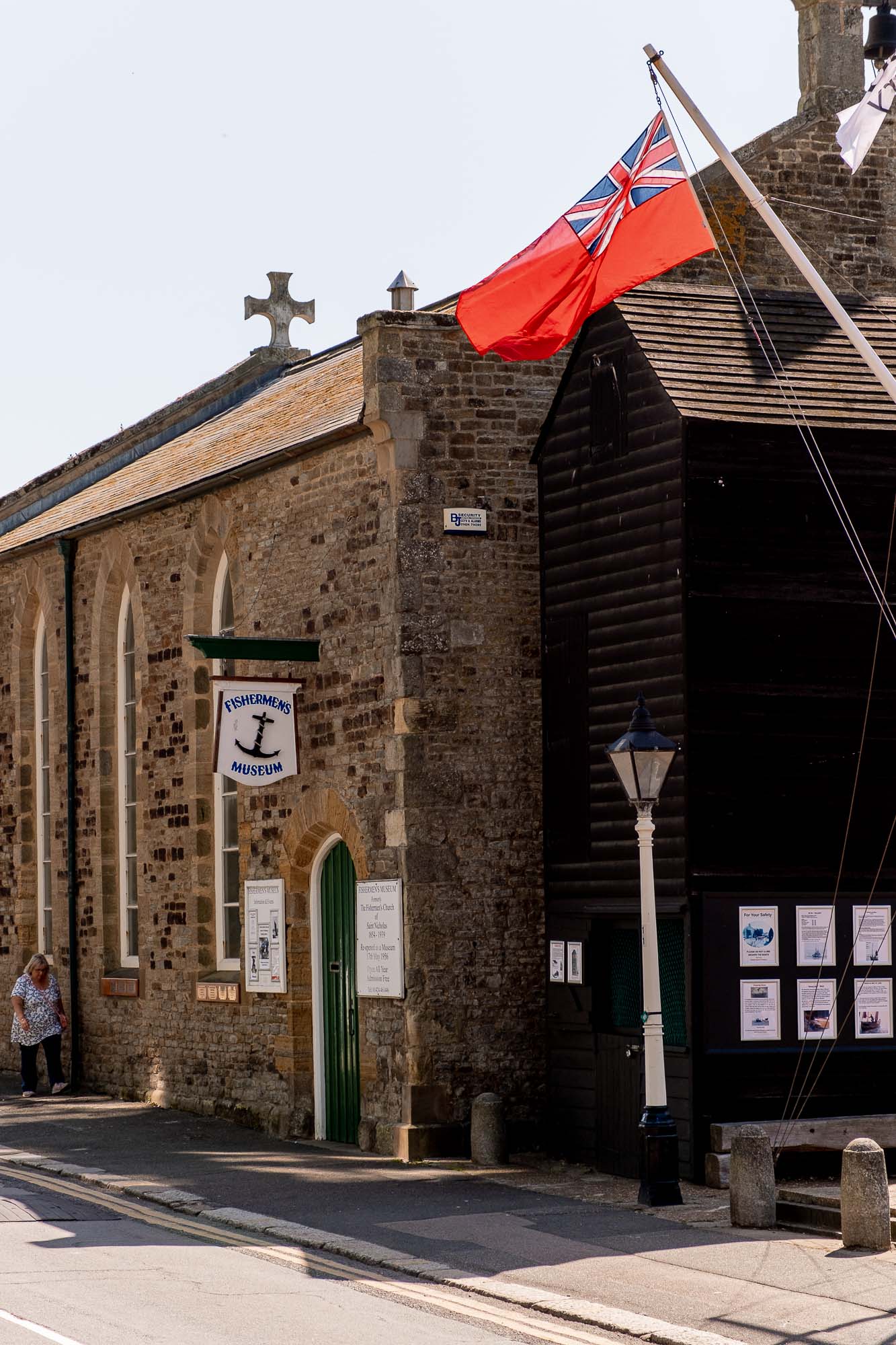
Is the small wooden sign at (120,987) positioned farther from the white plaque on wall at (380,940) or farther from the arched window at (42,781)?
the white plaque on wall at (380,940)

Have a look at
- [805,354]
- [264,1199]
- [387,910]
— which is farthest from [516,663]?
[264,1199]

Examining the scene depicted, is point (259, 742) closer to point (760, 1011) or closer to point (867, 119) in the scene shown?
point (760, 1011)

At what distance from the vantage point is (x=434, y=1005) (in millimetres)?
16953

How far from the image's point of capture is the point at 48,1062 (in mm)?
23078

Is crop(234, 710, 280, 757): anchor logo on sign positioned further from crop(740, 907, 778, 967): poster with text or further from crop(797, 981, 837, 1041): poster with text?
crop(797, 981, 837, 1041): poster with text

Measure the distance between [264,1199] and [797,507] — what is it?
6.74 metres

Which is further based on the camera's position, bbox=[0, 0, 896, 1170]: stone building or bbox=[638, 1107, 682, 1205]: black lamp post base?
bbox=[0, 0, 896, 1170]: stone building

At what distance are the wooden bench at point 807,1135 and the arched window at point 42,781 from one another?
42.1 feet

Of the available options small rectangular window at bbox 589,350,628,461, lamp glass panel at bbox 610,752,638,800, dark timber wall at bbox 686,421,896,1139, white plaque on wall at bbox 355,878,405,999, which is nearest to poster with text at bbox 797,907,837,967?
dark timber wall at bbox 686,421,896,1139

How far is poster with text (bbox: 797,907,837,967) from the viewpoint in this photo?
1525cm

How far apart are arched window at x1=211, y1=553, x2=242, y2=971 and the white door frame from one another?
2.00 metres

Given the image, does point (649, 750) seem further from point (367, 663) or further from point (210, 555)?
point (210, 555)

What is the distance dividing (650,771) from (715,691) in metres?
1.70

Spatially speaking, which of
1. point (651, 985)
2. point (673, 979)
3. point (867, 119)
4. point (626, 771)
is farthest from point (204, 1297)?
point (867, 119)
